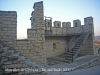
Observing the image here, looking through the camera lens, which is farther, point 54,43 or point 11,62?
point 54,43

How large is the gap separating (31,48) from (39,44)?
23.9 inches

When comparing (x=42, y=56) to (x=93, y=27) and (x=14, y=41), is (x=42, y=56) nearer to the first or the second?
(x=14, y=41)

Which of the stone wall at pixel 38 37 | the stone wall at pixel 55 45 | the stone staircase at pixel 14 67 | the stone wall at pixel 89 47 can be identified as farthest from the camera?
the stone wall at pixel 55 45

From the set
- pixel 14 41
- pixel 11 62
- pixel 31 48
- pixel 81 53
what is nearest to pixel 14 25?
pixel 14 41

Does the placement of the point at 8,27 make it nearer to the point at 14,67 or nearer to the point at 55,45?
the point at 14,67

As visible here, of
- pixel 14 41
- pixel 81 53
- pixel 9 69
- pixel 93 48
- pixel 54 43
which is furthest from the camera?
pixel 54 43

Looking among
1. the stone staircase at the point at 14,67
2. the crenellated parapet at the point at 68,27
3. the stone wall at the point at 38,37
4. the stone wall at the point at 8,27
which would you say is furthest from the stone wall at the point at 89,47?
the stone wall at the point at 8,27

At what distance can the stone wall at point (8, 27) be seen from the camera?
6879mm

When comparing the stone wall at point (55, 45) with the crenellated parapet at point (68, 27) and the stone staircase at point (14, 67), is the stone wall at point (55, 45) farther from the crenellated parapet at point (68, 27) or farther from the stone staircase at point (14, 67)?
the stone staircase at point (14, 67)

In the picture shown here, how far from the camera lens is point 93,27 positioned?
42.5ft

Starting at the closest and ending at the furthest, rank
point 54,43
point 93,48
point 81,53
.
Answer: point 93,48, point 81,53, point 54,43

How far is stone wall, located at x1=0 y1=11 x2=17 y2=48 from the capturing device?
6.88 metres

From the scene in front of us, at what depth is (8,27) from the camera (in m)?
6.94

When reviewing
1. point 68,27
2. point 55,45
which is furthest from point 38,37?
point 68,27
